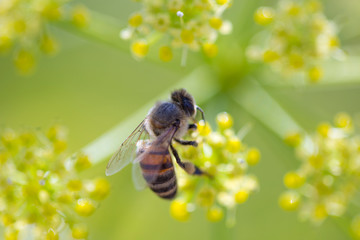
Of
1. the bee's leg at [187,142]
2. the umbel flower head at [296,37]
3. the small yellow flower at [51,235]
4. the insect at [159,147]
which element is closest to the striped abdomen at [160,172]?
the insect at [159,147]

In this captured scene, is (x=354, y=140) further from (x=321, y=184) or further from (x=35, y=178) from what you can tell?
(x=35, y=178)

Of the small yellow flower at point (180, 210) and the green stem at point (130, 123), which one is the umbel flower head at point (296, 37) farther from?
the small yellow flower at point (180, 210)

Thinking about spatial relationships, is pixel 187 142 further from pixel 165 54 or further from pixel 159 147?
pixel 165 54

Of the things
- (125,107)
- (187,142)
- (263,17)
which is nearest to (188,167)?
(187,142)

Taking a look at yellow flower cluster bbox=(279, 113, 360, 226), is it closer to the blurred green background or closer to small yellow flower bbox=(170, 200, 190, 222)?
small yellow flower bbox=(170, 200, 190, 222)

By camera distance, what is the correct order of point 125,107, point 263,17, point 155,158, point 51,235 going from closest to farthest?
point 155,158 < point 51,235 < point 263,17 < point 125,107

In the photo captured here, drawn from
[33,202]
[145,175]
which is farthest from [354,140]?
[33,202]
